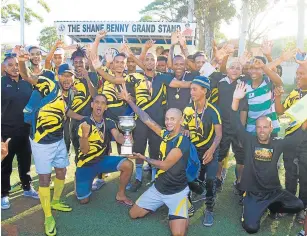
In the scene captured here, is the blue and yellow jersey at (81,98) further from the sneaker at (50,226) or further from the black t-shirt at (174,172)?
the sneaker at (50,226)

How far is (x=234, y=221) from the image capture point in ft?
15.6

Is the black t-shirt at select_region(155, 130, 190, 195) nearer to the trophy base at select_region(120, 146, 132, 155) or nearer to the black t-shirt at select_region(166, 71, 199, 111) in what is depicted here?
the trophy base at select_region(120, 146, 132, 155)

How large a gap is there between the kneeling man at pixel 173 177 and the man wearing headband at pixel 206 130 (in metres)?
0.40

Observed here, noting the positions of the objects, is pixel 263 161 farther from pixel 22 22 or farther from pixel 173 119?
pixel 22 22

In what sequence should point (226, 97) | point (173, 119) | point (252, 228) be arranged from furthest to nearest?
point (226, 97) → point (252, 228) → point (173, 119)

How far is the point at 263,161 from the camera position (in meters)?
4.66

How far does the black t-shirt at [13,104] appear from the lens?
494 centimetres

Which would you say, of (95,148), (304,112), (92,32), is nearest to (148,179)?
(95,148)

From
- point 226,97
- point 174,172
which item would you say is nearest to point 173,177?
point 174,172

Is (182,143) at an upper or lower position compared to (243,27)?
lower

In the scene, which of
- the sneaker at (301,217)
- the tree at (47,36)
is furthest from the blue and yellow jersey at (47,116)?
the tree at (47,36)

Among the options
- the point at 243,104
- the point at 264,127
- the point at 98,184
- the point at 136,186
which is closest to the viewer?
the point at 264,127

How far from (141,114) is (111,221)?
1.56 metres

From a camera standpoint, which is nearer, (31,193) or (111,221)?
Answer: (111,221)
